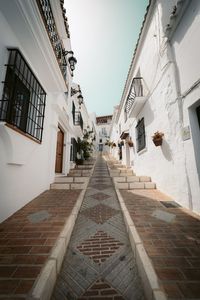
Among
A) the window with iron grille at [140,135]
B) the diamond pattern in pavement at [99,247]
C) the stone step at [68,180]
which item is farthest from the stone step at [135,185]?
the diamond pattern in pavement at [99,247]

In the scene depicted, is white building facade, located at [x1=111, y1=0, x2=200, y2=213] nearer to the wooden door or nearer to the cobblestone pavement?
the cobblestone pavement

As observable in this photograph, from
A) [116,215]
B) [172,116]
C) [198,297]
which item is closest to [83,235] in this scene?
[116,215]

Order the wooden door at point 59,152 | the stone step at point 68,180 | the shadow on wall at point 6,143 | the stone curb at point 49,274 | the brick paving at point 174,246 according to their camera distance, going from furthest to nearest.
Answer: the wooden door at point 59,152 < the stone step at point 68,180 < the shadow on wall at point 6,143 < the brick paving at point 174,246 < the stone curb at point 49,274

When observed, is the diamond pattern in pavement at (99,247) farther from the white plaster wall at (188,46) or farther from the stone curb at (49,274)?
the white plaster wall at (188,46)

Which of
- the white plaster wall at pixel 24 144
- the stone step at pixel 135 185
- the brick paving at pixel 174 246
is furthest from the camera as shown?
the stone step at pixel 135 185

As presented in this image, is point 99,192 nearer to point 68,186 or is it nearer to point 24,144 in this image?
point 68,186

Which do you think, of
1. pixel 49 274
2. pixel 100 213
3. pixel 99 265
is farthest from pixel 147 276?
pixel 100 213

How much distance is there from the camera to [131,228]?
7.97 feet

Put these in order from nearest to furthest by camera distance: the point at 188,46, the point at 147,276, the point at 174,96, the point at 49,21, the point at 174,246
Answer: the point at 147,276
the point at 174,246
the point at 188,46
the point at 174,96
the point at 49,21

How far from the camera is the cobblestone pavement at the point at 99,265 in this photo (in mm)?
1476

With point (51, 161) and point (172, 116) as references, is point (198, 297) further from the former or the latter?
point (51, 161)

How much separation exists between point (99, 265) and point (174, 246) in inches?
45.0

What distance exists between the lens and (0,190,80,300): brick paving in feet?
4.52

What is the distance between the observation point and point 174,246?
1958 millimetres
